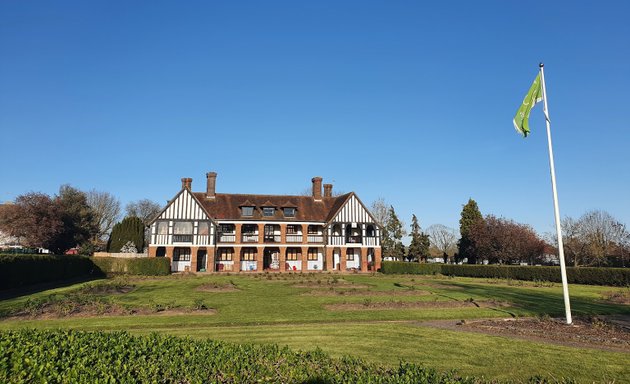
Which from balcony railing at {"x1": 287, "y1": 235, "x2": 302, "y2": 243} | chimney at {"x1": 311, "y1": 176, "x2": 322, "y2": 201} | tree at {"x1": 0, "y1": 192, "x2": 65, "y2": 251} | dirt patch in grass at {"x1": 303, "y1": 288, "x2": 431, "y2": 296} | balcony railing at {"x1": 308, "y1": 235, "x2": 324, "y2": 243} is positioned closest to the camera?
dirt patch in grass at {"x1": 303, "y1": 288, "x2": 431, "y2": 296}

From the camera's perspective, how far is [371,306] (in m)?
18.2

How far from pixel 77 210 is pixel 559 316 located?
5430 centimetres

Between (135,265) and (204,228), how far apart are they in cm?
944

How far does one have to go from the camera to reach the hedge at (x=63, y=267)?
25.7 metres

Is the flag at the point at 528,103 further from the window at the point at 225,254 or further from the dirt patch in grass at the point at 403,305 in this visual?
the window at the point at 225,254

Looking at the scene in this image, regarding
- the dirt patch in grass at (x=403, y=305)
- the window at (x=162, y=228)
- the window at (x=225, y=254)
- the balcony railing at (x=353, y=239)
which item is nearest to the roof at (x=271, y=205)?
the balcony railing at (x=353, y=239)

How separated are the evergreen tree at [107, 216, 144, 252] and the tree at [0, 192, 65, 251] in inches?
344

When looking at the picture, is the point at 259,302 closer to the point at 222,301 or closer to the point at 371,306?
the point at 222,301

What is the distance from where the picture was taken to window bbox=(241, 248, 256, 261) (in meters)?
49.4

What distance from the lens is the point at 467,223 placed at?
220ft

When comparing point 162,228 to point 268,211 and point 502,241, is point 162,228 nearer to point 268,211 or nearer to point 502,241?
point 268,211

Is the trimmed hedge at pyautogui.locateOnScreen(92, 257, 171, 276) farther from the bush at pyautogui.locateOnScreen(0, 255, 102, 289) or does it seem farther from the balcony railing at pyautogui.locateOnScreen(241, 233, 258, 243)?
the balcony railing at pyautogui.locateOnScreen(241, 233, 258, 243)

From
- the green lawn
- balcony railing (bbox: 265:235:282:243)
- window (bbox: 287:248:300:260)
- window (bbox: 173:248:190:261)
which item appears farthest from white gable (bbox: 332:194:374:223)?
the green lawn

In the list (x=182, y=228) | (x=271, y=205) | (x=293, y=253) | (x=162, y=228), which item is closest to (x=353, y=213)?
(x=293, y=253)
